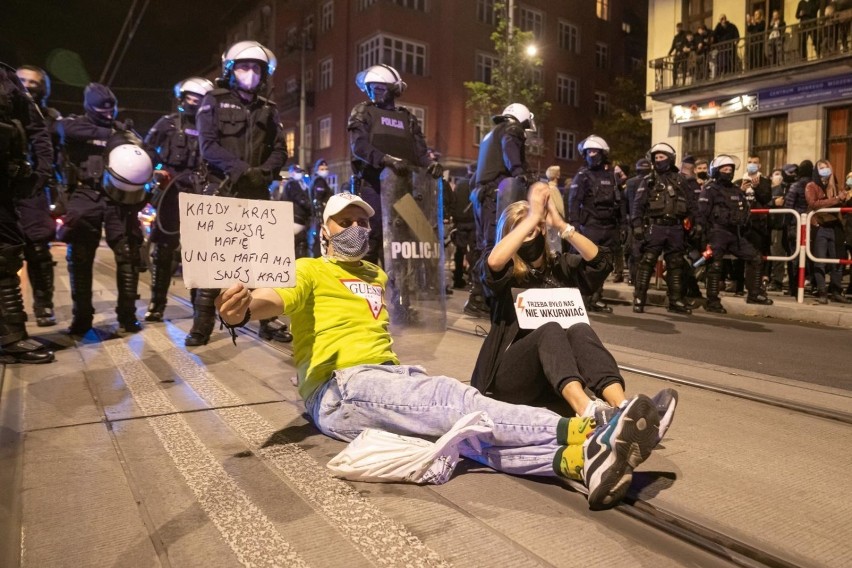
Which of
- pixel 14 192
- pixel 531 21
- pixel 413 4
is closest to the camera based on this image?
pixel 14 192

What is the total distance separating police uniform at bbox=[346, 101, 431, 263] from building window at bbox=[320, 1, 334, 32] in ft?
102

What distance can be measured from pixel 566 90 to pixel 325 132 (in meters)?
13.6

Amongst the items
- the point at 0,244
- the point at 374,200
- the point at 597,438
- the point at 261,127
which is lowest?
the point at 597,438

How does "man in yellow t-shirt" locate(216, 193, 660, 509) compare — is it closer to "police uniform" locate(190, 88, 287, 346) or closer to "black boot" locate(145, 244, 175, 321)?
"police uniform" locate(190, 88, 287, 346)

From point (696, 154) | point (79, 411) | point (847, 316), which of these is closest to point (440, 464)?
point (79, 411)

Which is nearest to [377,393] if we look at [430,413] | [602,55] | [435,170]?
[430,413]

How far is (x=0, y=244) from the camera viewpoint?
5008mm

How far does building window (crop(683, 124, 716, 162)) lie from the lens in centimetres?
2030

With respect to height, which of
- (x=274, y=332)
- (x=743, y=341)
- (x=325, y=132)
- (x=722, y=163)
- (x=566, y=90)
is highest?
(x=566, y=90)

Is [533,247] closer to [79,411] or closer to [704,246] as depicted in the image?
[79,411]

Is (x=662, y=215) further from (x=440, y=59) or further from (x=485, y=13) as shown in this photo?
(x=485, y=13)

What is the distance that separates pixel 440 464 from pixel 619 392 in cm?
88

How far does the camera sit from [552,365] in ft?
10.4

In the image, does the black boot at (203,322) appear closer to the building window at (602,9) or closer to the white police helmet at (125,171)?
the white police helmet at (125,171)
